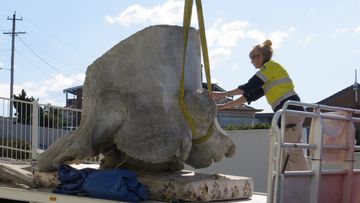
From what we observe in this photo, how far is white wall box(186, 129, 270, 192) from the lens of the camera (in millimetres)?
9906

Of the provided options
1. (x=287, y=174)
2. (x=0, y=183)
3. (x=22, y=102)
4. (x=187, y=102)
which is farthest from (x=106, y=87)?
(x=22, y=102)

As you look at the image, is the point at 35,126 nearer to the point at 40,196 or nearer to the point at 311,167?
the point at 40,196

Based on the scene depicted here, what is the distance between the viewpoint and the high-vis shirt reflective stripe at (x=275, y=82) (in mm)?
5539

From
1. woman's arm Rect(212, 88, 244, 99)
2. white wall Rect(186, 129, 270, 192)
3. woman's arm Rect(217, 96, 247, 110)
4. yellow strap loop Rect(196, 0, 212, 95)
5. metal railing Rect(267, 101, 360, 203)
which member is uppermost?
yellow strap loop Rect(196, 0, 212, 95)

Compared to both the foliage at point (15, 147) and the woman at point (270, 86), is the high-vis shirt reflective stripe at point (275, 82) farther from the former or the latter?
the foliage at point (15, 147)

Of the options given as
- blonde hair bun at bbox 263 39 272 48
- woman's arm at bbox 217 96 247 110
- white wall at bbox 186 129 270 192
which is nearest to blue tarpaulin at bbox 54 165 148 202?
woman's arm at bbox 217 96 247 110

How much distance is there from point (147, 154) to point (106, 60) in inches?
35.6

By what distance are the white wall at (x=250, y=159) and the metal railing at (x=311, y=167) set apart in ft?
17.1

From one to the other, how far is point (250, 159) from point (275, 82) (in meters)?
4.70

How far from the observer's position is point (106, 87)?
5.12 meters

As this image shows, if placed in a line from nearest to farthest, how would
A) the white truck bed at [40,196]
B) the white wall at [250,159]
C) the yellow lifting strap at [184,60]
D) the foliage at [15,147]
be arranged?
the white truck bed at [40,196] < the yellow lifting strap at [184,60] < the foliage at [15,147] < the white wall at [250,159]

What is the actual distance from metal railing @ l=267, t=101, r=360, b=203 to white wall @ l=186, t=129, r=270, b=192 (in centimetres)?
522

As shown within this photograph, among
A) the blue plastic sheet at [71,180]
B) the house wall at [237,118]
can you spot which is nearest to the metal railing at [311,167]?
the blue plastic sheet at [71,180]

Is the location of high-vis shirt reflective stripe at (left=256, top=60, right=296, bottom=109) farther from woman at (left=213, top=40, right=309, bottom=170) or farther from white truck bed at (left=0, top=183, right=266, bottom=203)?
white truck bed at (left=0, top=183, right=266, bottom=203)
